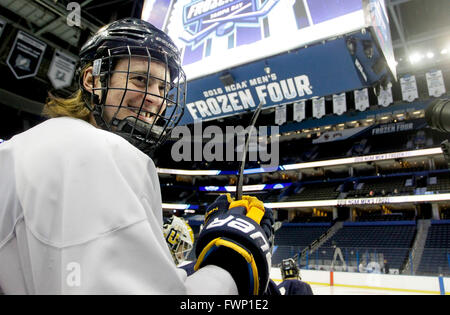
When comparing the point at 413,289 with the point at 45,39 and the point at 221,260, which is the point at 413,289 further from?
the point at 45,39

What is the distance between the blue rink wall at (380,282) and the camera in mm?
7703

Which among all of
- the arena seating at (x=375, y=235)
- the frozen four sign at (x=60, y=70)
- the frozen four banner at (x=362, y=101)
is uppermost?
the frozen four banner at (x=362, y=101)

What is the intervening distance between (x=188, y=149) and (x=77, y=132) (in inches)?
690

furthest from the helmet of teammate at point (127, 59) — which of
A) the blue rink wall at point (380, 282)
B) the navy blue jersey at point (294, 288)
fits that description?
the blue rink wall at point (380, 282)

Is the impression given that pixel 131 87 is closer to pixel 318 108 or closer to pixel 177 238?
pixel 177 238

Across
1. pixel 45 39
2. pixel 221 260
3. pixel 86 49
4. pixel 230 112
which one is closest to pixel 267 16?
pixel 230 112

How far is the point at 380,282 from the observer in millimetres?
8508

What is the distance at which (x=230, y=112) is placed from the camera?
3.61m

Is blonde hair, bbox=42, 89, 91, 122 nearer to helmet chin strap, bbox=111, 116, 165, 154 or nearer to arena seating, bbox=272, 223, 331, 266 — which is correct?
helmet chin strap, bbox=111, 116, 165, 154

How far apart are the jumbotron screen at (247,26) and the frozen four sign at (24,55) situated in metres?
5.45

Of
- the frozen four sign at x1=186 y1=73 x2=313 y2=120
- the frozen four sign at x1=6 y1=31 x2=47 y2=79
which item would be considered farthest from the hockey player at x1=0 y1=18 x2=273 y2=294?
the frozen four sign at x1=6 y1=31 x2=47 y2=79

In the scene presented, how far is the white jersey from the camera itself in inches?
18.5

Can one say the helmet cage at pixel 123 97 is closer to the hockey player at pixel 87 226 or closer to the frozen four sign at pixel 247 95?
the hockey player at pixel 87 226

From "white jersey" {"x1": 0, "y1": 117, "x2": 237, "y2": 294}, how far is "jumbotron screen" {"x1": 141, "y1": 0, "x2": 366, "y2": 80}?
2.54 meters
